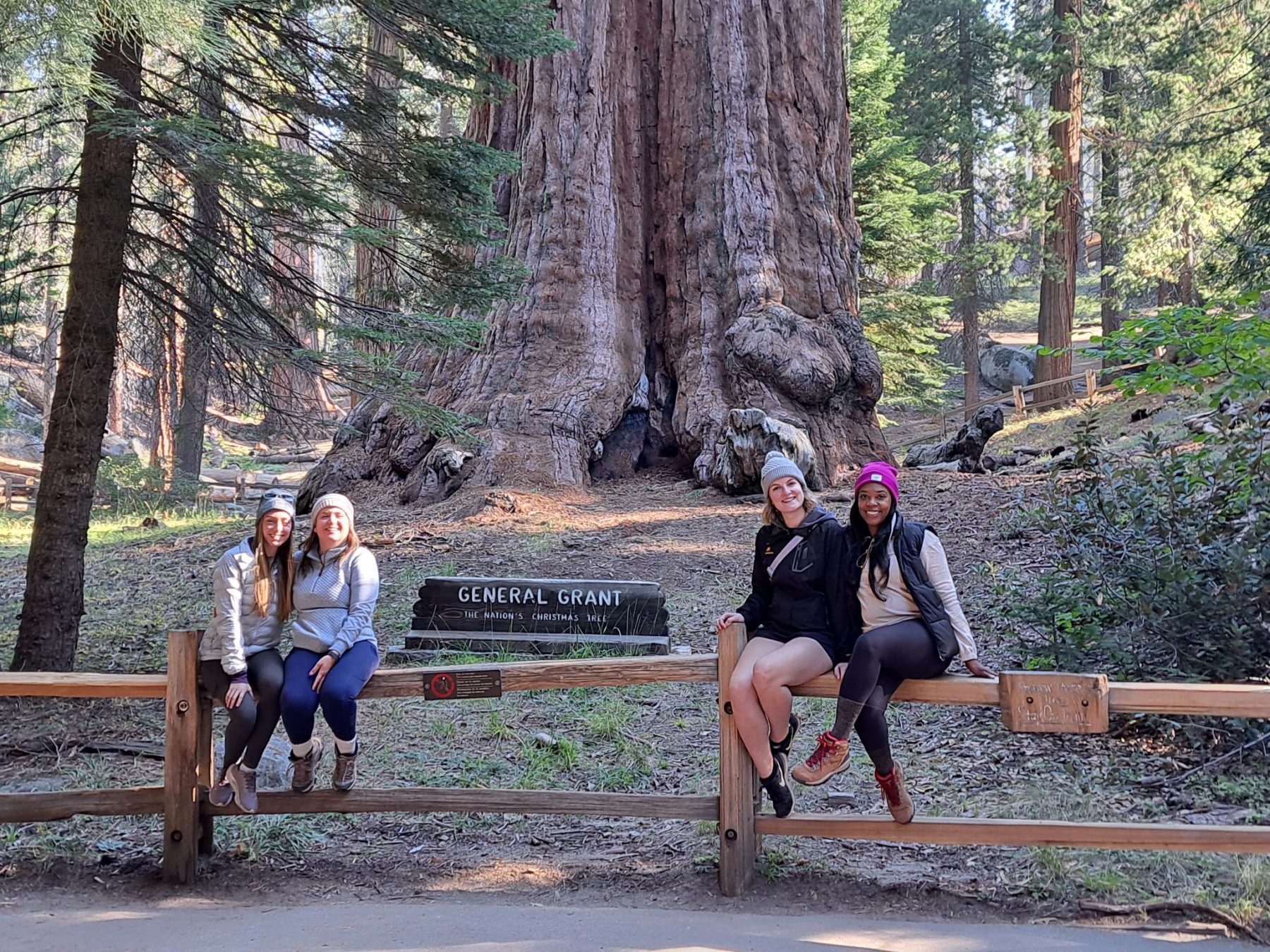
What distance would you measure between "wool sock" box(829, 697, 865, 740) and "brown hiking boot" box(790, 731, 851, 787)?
2.6 inches

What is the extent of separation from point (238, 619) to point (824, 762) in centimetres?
241

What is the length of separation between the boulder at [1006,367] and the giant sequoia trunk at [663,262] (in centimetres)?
2318

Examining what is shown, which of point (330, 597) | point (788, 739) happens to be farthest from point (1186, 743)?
point (330, 597)

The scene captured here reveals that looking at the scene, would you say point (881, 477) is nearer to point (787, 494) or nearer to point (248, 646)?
point (787, 494)

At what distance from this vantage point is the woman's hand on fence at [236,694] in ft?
12.9

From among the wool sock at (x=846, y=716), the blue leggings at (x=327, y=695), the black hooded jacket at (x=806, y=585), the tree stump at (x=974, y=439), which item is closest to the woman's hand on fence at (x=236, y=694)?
the blue leggings at (x=327, y=695)

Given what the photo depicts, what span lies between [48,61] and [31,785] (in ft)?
11.3

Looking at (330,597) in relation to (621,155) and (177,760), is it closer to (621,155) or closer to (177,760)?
(177,760)

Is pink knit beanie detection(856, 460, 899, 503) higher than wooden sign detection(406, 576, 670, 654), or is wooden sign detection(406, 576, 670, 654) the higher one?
pink knit beanie detection(856, 460, 899, 503)

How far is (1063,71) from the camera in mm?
22234

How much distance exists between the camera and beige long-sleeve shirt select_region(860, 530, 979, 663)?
150 inches

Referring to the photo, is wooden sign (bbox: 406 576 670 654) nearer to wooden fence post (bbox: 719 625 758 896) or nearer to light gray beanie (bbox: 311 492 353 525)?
light gray beanie (bbox: 311 492 353 525)

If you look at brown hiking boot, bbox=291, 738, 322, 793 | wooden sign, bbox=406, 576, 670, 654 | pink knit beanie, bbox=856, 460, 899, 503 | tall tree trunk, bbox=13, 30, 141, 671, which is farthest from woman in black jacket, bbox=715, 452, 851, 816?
tall tree trunk, bbox=13, 30, 141, 671

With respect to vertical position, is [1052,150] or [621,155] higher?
[1052,150]
